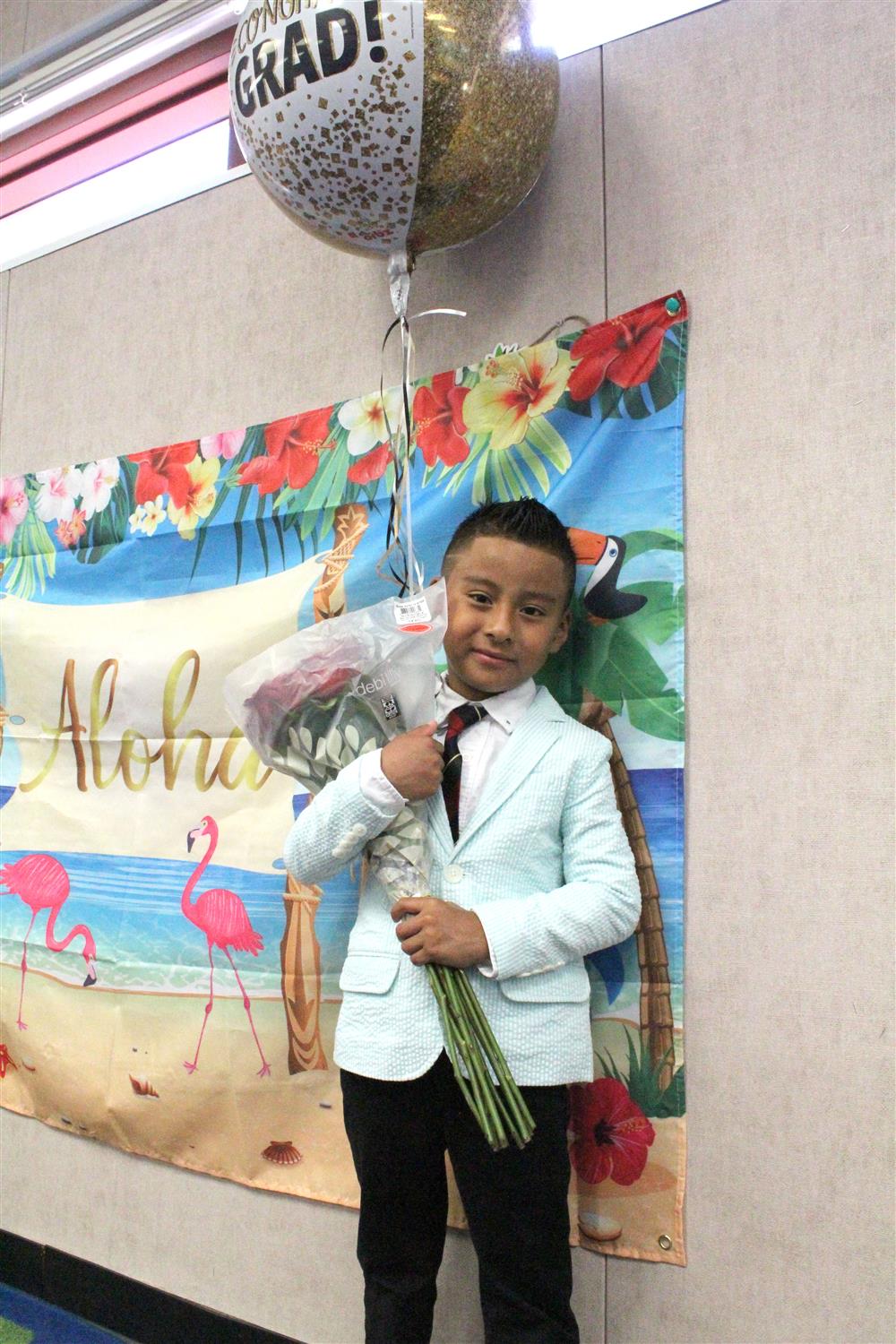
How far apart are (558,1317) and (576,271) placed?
1309 mm

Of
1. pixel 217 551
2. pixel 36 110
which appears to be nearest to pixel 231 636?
pixel 217 551

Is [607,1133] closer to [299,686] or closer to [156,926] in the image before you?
[299,686]

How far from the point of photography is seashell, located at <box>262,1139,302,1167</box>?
1.54 m

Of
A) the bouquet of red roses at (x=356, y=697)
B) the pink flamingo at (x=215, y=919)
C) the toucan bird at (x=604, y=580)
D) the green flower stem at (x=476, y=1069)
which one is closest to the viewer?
the green flower stem at (x=476, y=1069)

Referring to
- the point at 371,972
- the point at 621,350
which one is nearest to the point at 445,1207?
the point at 371,972

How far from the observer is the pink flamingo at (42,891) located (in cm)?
184

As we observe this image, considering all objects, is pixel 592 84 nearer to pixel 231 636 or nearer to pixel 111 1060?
pixel 231 636

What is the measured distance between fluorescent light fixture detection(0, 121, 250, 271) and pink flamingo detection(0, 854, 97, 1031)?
4.02 ft

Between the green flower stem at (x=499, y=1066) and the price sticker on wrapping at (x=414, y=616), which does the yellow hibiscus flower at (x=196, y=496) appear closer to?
the price sticker on wrapping at (x=414, y=616)

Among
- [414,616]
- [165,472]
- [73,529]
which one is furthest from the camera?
[73,529]

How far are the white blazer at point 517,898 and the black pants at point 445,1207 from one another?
5cm

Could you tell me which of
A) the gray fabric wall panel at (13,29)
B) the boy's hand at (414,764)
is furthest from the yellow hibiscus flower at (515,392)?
the gray fabric wall panel at (13,29)

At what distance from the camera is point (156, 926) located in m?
1.74

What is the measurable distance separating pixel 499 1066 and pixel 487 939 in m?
0.13
